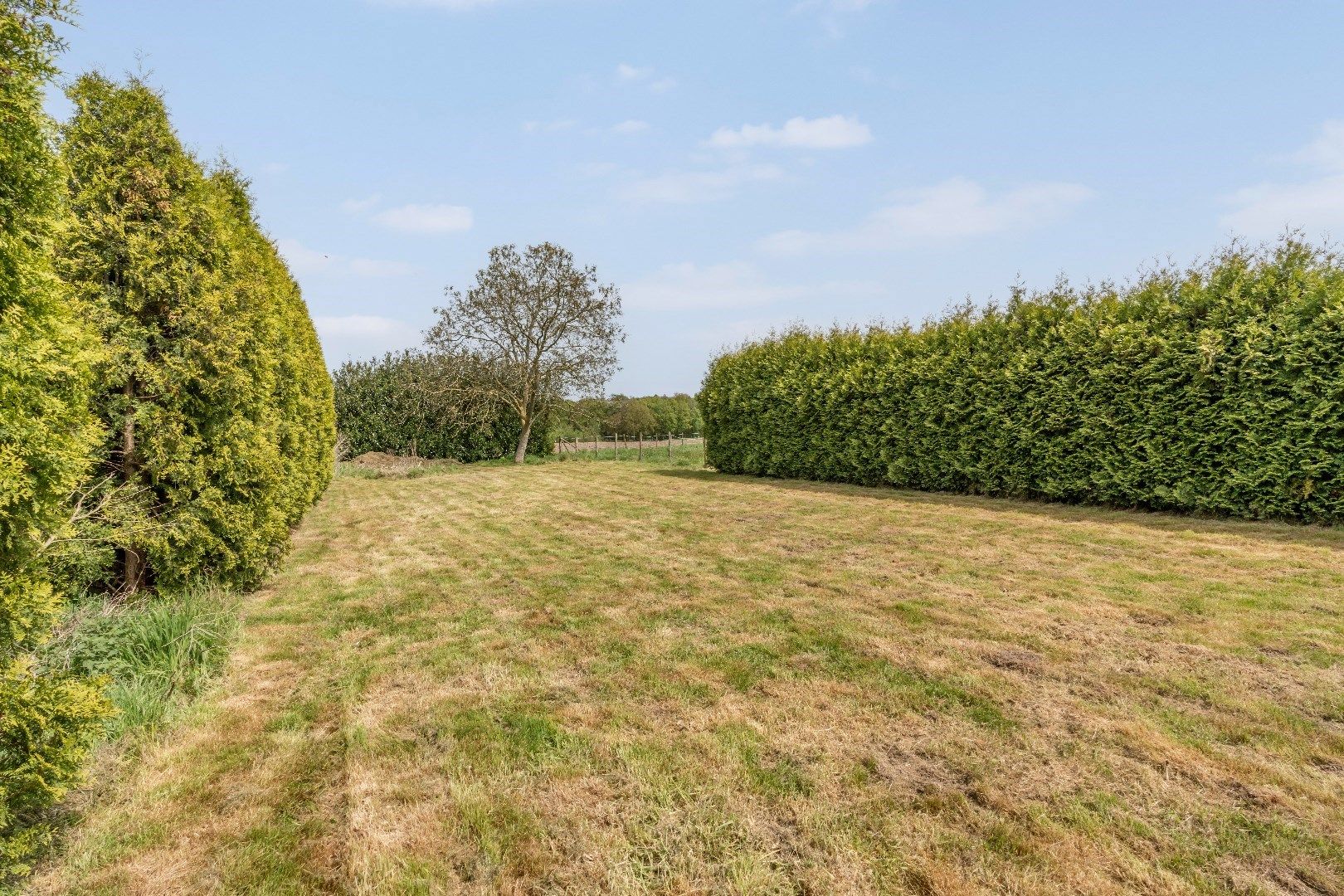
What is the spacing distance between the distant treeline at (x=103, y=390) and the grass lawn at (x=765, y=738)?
63 centimetres

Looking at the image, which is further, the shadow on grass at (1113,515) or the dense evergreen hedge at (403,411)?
the dense evergreen hedge at (403,411)

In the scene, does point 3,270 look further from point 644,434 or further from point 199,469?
point 644,434

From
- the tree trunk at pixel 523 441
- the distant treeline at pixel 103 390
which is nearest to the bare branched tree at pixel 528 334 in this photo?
the tree trunk at pixel 523 441

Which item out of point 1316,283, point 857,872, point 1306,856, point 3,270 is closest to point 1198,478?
point 1316,283

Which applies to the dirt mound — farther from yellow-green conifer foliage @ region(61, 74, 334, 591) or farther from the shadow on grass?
yellow-green conifer foliage @ region(61, 74, 334, 591)

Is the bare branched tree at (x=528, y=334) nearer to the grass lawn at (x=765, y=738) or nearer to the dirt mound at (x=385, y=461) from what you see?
the dirt mound at (x=385, y=461)

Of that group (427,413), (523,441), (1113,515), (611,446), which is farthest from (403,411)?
(1113,515)

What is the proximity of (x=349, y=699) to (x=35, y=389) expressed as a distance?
2.34m

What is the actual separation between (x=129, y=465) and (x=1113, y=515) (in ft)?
40.2

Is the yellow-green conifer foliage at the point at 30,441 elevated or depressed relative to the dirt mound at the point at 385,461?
elevated

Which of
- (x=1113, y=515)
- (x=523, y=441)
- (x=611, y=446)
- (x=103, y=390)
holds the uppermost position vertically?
(x=103, y=390)

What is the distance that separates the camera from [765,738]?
3.17m

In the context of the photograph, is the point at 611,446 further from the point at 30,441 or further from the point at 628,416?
the point at 30,441

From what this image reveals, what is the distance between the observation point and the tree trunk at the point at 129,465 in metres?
4.69
